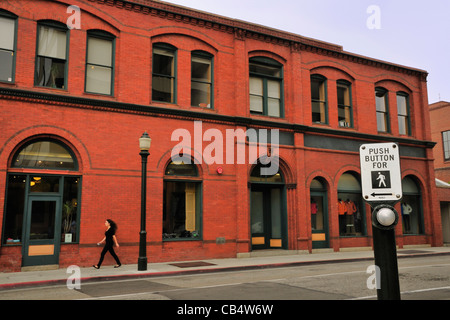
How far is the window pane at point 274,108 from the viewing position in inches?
740

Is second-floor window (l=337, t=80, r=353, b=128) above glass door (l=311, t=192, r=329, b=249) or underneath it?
above

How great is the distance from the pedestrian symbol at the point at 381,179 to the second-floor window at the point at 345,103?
17993 mm

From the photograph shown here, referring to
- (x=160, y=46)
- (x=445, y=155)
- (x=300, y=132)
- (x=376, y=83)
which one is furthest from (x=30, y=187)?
(x=445, y=155)

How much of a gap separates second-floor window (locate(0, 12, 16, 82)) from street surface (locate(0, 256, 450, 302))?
7584mm

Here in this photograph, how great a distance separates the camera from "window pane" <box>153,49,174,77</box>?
1625 cm

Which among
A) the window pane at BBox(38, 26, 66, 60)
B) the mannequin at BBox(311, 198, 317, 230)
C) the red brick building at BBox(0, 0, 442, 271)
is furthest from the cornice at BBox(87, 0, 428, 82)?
the mannequin at BBox(311, 198, 317, 230)

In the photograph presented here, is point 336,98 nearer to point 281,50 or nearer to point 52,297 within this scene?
point 281,50

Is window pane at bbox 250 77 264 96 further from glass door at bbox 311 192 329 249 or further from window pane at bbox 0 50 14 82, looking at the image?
window pane at bbox 0 50 14 82

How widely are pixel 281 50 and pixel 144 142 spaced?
9.54 metres

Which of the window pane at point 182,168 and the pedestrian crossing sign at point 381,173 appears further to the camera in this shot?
the window pane at point 182,168

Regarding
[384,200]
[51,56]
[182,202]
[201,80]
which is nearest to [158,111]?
[201,80]

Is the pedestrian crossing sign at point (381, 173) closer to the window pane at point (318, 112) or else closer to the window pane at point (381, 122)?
the window pane at point (318, 112)

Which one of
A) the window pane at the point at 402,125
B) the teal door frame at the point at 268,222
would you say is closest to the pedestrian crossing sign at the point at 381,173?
the teal door frame at the point at 268,222

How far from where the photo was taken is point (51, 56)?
14289mm
